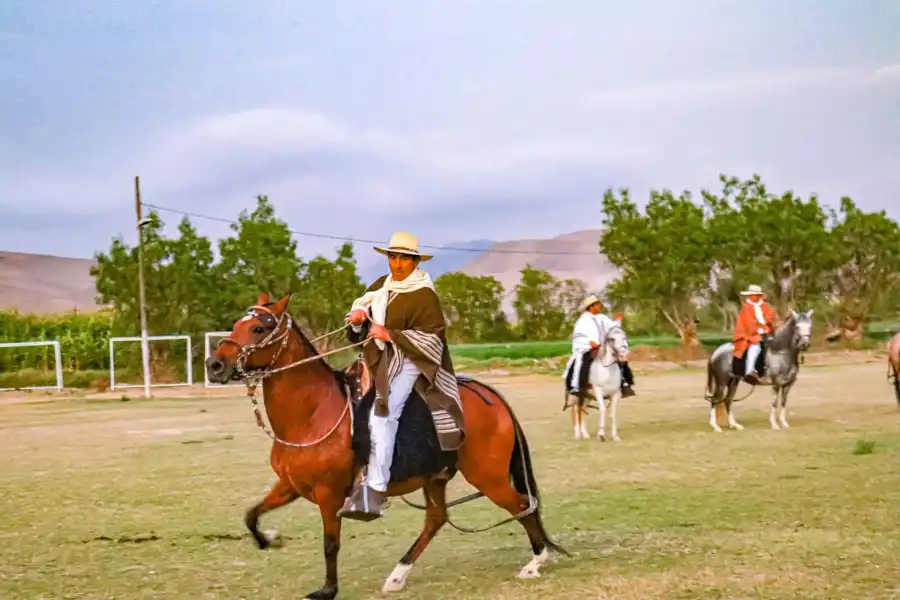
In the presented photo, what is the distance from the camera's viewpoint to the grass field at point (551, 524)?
670 centimetres

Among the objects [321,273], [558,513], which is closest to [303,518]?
[558,513]

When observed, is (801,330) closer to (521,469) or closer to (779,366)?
(779,366)

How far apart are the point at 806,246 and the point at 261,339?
4656cm

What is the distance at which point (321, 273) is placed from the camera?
3994 centimetres

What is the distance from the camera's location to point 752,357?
15.9 meters

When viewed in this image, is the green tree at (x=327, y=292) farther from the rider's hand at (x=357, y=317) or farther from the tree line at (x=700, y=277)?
the rider's hand at (x=357, y=317)

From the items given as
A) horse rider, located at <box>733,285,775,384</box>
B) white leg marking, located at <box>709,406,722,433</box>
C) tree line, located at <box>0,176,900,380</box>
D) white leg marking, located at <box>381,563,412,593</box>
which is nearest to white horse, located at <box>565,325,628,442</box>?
white leg marking, located at <box>709,406,722,433</box>

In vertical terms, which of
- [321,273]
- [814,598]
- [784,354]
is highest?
[321,273]

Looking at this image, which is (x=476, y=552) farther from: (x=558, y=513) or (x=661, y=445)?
(x=661, y=445)

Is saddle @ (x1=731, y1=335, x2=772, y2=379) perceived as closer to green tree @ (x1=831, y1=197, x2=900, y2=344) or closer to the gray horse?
the gray horse

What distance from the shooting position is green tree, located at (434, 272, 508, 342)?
50344mm

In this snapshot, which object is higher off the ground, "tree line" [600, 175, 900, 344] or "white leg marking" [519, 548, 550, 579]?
"tree line" [600, 175, 900, 344]

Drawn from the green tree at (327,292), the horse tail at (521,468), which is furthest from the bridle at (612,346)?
the green tree at (327,292)

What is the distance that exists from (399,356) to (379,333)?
279 millimetres
